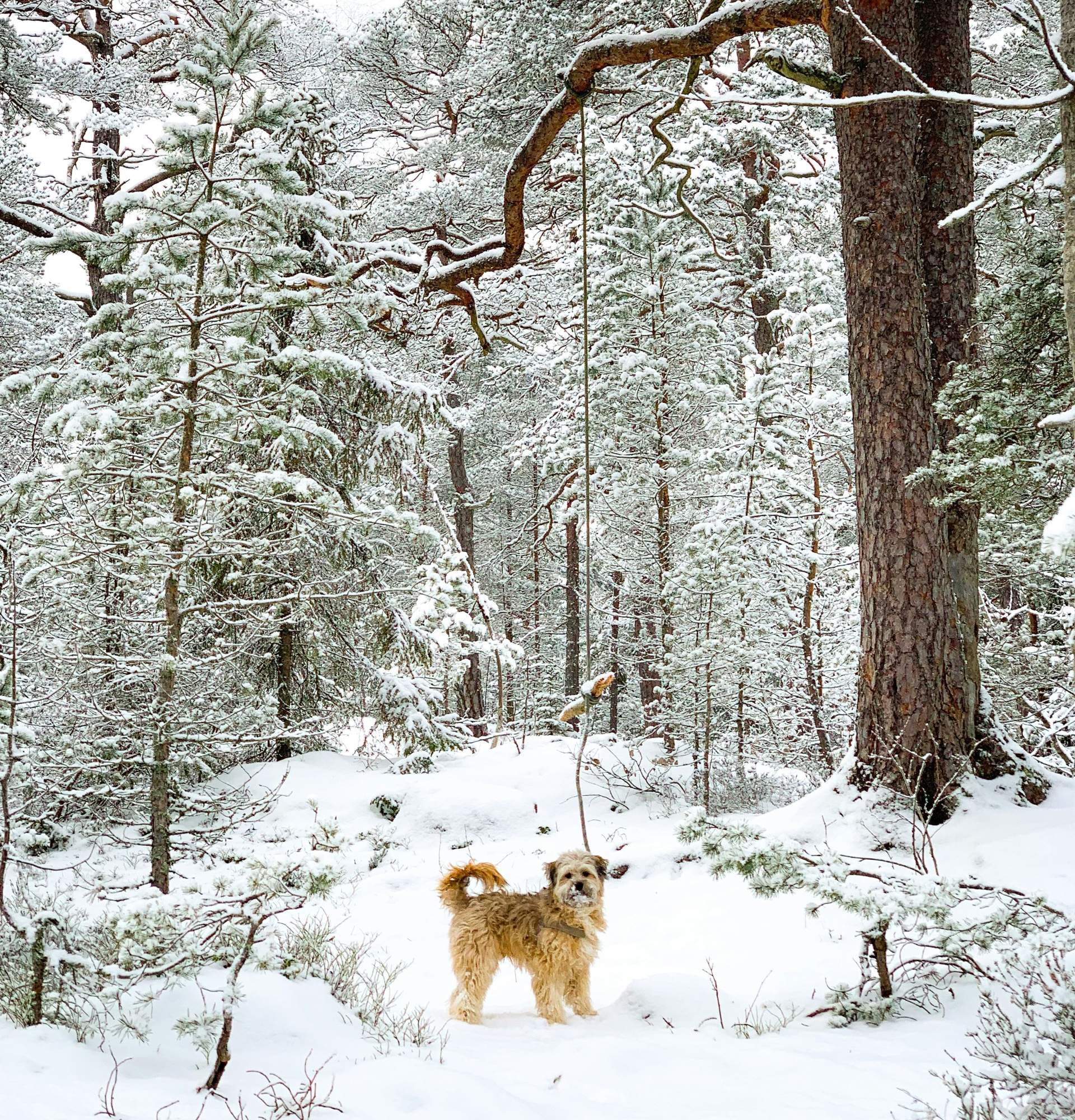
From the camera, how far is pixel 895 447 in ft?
16.6

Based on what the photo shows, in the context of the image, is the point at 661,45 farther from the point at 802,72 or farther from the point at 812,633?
the point at 812,633

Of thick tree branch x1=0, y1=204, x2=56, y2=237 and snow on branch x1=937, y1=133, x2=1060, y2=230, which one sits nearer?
snow on branch x1=937, y1=133, x2=1060, y2=230

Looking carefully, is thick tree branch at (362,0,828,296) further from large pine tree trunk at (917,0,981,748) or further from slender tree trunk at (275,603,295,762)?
slender tree trunk at (275,603,295,762)

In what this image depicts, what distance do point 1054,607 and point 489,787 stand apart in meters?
6.23

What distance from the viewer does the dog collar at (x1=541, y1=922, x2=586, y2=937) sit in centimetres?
385

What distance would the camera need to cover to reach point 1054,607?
8.28m

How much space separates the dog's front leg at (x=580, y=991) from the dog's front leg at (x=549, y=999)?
0.19ft

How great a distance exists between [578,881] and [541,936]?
0.34m

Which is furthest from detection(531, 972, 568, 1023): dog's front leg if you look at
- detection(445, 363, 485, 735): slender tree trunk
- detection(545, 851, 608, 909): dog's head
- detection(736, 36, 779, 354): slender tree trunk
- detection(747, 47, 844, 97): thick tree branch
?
detection(736, 36, 779, 354): slender tree trunk

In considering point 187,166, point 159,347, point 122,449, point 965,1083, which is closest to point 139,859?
point 122,449

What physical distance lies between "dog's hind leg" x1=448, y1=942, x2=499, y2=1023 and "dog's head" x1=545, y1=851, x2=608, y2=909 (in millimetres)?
437

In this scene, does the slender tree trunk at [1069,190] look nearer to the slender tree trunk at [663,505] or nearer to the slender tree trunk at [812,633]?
the slender tree trunk at [812,633]

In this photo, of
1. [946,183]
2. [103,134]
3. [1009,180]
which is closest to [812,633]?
[946,183]

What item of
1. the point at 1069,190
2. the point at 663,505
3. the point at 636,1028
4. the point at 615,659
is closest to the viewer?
the point at 1069,190
